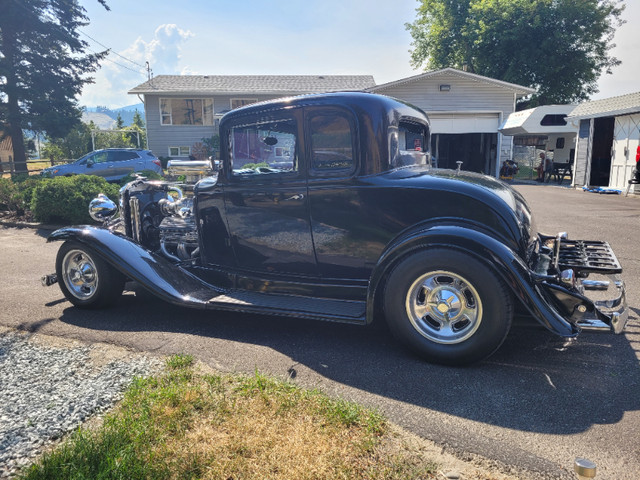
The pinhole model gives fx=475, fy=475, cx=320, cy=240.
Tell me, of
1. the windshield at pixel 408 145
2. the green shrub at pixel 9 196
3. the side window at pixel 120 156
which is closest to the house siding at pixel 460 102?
the side window at pixel 120 156

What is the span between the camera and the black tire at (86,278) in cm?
464

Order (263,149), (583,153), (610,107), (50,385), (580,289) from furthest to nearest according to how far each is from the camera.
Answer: (583,153) → (610,107) → (263,149) → (580,289) → (50,385)

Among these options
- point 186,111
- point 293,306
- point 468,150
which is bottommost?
point 293,306

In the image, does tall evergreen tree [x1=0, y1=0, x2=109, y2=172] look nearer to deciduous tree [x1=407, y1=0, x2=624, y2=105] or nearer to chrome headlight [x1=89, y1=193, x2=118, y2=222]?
chrome headlight [x1=89, y1=193, x2=118, y2=222]

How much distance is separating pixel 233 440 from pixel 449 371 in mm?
1621

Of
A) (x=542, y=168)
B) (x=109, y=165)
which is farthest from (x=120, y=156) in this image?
(x=542, y=168)

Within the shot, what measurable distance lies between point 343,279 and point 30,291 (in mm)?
3972

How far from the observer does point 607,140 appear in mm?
20172

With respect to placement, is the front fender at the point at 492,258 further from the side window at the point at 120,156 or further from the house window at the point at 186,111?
the house window at the point at 186,111

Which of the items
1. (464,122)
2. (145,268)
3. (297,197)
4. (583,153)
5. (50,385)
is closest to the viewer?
(50,385)

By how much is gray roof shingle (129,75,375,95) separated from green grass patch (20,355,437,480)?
76.8 ft

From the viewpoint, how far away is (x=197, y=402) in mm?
2812

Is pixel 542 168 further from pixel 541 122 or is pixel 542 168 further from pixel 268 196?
pixel 268 196

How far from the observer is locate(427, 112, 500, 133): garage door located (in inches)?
929
